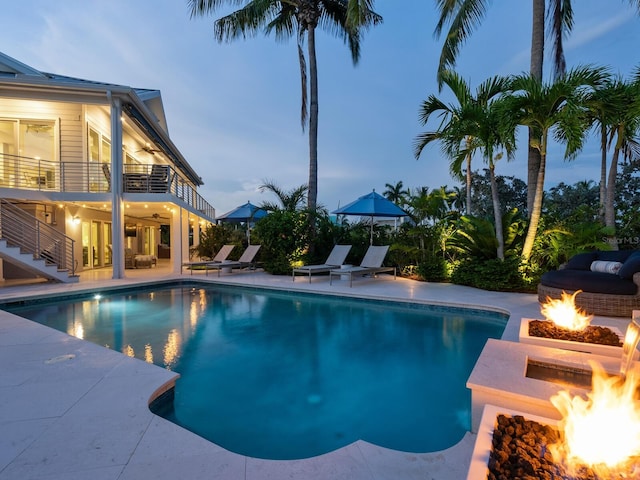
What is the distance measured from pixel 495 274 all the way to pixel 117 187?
11.1m

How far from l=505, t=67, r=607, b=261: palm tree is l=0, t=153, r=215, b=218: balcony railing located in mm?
10336

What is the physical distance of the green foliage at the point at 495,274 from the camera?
798cm

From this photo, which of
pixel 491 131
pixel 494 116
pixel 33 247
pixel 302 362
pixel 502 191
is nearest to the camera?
pixel 302 362

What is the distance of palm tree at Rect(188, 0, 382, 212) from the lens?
41.2ft

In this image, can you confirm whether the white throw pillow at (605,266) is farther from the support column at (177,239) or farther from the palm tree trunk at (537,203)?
the support column at (177,239)

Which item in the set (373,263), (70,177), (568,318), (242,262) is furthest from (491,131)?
(70,177)

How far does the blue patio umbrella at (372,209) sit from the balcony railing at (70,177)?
6.10 metres

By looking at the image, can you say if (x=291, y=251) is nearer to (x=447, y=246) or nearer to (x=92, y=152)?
(x=447, y=246)

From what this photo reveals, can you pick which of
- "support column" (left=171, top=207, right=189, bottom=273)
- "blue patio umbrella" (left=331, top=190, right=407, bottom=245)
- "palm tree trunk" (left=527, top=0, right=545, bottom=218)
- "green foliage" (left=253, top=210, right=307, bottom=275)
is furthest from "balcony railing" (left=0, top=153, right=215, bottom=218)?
"palm tree trunk" (left=527, top=0, right=545, bottom=218)

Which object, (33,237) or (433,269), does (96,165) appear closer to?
(33,237)

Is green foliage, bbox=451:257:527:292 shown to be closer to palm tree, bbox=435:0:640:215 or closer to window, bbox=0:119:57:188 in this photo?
palm tree, bbox=435:0:640:215

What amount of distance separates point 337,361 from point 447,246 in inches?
247

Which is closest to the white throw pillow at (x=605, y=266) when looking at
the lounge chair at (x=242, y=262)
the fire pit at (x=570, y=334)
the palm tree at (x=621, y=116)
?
the palm tree at (x=621, y=116)

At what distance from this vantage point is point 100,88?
33.7ft
